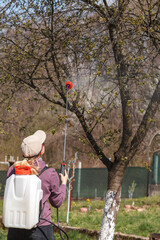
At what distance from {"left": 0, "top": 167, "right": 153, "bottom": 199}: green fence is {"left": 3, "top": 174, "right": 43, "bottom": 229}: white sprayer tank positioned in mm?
11169

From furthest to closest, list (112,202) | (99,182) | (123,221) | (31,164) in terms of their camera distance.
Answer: (99,182)
(123,221)
(112,202)
(31,164)

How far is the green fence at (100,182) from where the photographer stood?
14.7m

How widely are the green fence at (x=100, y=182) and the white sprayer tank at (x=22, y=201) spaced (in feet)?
36.6

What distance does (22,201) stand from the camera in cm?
337

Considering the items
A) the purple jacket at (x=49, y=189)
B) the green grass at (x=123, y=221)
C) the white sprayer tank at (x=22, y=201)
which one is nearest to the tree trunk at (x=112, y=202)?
the green grass at (x=123, y=221)

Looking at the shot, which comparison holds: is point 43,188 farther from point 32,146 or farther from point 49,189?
point 32,146

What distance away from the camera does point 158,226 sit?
352 inches

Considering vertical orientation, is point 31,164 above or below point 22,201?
above

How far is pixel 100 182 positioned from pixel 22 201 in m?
11.9

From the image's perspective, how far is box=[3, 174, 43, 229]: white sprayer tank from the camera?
3.35 metres

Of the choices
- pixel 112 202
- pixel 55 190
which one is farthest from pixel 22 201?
pixel 112 202

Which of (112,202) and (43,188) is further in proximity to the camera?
(112,202)

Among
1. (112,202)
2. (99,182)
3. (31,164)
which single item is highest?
(31,164)

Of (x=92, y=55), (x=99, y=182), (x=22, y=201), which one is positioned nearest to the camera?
(x=22, y=201)
